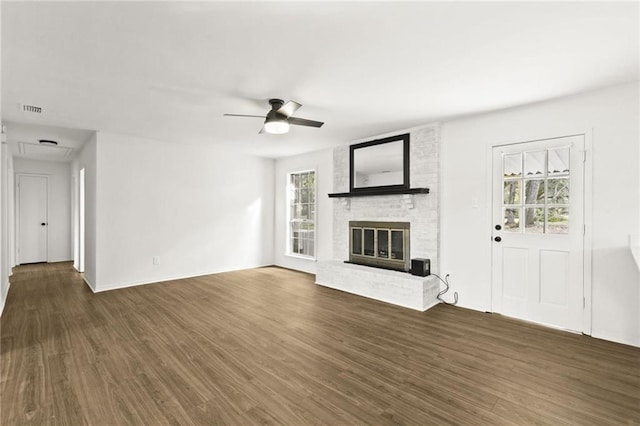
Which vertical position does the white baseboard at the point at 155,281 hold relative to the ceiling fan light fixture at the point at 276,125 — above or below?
below

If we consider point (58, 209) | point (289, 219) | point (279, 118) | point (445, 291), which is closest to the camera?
point (279, 118)

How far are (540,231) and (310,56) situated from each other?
322cm

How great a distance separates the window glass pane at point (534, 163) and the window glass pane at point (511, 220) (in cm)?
46

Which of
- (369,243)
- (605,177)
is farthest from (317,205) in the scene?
(605,177)

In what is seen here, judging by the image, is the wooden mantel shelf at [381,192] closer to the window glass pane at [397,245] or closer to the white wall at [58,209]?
the window glass pane at [397,245]

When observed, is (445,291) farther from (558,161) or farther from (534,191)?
(558,161)

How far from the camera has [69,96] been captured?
11.1 feet

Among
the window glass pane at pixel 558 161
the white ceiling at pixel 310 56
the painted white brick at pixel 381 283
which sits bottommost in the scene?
the painted white brick at pixel 381 283

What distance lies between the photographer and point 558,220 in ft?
11.3

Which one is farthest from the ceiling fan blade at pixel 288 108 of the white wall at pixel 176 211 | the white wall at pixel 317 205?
the white wall at pixel 176 211

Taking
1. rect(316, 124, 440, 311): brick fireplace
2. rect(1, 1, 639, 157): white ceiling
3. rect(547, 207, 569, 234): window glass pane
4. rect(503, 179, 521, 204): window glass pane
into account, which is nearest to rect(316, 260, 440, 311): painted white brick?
rect(316, 124, 440, 311): brick fireplace

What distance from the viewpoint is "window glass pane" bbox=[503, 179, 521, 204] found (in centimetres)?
375

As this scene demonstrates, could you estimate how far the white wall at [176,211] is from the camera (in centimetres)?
510

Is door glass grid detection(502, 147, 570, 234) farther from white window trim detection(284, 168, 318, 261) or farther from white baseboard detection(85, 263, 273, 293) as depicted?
white baseboard detection(85, 263, 273, 293)
